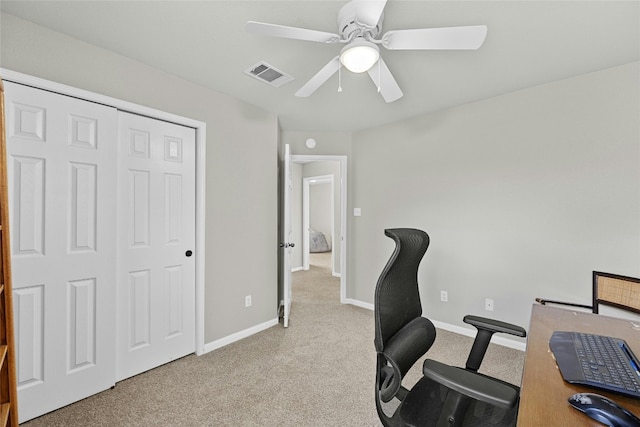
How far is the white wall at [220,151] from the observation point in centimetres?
184

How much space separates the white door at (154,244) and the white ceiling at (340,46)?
1.90ft

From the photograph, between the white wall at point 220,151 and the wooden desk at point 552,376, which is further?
the white wall at point 220,151

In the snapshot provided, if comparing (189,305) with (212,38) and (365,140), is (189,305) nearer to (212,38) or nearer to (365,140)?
(212,38)

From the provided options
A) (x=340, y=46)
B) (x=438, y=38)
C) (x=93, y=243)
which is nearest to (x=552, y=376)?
(x=438, y=38)

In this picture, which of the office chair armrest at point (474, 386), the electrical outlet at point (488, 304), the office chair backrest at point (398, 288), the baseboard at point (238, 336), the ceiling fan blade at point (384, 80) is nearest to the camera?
the office chair armrest at point (474, 386)

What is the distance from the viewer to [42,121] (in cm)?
182

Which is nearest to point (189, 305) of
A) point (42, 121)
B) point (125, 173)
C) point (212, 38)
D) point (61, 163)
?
point (125, 173)

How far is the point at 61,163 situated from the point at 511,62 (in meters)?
3.22

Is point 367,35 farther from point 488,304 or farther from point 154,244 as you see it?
point 488,304

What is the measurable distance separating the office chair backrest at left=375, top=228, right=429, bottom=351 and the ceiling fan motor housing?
39.7 inches

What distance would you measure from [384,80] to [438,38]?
483 mm

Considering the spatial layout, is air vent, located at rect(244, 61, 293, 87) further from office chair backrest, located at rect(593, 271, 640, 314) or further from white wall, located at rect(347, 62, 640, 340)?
office chair backrest, located at rect(593, 271, 640, 314)

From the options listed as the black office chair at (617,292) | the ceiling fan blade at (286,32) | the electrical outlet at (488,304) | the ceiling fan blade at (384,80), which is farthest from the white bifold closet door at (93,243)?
the black office chair at (617,292)

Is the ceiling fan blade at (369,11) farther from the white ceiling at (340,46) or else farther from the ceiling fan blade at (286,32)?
the white ceiling at (340,46)
